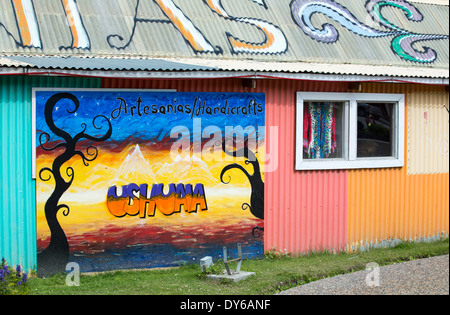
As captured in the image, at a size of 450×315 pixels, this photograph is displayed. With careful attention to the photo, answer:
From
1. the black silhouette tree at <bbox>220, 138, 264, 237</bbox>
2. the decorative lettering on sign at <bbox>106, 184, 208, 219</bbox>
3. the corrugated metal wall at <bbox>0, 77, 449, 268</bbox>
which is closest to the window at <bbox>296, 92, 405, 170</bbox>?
the corrugated metal wall at <bbox>0, 77, 449, 268</bbox>

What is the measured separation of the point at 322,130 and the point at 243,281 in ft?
11.3

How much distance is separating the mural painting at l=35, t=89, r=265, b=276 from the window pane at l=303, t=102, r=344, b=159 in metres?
0.92

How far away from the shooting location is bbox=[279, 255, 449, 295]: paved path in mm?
8109

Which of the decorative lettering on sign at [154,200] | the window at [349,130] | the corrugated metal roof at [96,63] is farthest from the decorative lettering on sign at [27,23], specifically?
the window at [349,130]

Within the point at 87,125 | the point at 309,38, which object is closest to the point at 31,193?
the point at 87,125

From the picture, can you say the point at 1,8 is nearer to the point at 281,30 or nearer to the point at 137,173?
the point at 137,173

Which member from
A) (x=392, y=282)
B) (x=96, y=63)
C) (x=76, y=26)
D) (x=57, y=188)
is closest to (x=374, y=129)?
(x=392, y=282)

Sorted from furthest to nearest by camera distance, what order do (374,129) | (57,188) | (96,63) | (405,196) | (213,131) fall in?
1. (405,196)
2. (374,129)
3. (213,131)
4. (57,188)
5. (96,63)

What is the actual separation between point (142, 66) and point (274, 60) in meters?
2.44

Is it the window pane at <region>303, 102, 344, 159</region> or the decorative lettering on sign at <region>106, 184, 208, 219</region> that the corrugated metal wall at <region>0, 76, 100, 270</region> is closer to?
the decorative lettering on sign at <region>106, 184, 208, 219</region>

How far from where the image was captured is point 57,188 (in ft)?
31.2

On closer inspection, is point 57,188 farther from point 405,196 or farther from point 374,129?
point 405,196

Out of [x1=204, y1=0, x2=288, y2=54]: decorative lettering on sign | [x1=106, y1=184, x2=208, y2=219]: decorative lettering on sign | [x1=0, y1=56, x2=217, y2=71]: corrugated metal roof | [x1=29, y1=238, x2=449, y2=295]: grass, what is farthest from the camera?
[x1=204, y1=0, x2=288, y2=54]: decorative lettering on sign

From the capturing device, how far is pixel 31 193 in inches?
370
